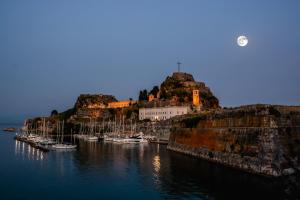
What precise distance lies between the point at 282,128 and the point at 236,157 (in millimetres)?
5426

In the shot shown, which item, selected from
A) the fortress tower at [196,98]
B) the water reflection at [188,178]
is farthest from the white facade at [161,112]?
the water reflection at [188,178]

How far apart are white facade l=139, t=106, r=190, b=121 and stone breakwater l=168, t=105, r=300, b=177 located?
58452 millimetres

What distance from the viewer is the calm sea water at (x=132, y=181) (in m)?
25.0

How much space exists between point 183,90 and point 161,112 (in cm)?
1439

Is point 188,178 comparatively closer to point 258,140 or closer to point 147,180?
point 147,180

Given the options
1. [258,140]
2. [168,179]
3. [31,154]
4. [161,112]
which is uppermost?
[161,112]

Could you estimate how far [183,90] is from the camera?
115 m

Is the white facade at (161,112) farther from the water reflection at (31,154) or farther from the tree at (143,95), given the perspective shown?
the water reflection at (31,154)

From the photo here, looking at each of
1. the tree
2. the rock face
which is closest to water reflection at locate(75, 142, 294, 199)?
the rock face

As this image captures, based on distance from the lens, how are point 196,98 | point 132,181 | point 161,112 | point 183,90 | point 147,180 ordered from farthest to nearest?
1. point 183,90
2. point 196,98
3. point 161,112
4. point 147,180
5. point 132,181

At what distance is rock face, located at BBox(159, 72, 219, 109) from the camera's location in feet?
371

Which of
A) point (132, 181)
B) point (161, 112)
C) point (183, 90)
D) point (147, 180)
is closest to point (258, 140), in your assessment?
point (147, 180)

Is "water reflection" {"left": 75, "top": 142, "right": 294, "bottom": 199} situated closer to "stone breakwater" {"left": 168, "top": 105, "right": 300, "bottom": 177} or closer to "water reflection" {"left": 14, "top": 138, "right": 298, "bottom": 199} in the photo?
"water reflection" {"left": 14, "top": 138, "right": 298, "bottom": 199}

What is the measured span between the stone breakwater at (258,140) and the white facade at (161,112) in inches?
2301
